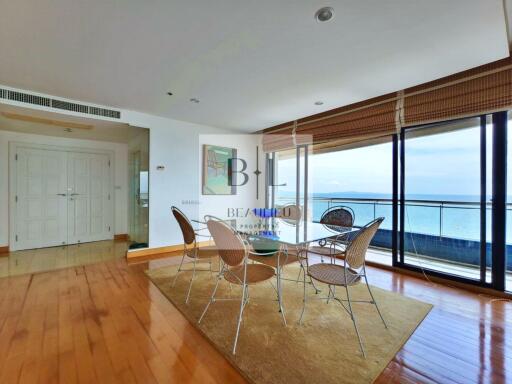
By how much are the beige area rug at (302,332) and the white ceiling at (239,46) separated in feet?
7.79

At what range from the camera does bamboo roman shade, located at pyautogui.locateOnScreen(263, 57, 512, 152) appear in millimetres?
2342

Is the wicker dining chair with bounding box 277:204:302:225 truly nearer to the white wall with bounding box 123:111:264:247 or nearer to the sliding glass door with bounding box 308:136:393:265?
the sliding glass door with bounding box 308:136:393:265

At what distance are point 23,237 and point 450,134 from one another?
7.00 meters

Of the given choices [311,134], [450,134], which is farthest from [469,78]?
[311,134]

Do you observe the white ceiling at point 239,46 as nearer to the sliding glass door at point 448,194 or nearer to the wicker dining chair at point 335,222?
the sliding glass door at point 448,194

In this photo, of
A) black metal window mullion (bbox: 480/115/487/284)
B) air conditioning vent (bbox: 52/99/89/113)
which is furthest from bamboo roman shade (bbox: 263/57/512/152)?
air conditioning vent (bbox: 52/99/89/113)

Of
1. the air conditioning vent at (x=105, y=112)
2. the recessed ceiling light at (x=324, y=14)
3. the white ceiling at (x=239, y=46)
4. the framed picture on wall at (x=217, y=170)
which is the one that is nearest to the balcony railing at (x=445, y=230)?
the white ceiling at (x=239, y=46)

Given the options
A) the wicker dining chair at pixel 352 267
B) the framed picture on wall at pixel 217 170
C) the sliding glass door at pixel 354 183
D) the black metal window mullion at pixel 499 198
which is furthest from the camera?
the framed picture on wall at pixel 217 170

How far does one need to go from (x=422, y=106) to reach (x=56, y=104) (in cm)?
469

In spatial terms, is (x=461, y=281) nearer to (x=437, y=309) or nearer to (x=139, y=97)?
(x=437, y=309)

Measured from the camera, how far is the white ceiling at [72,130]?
10.6 feet

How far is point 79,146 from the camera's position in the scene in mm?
4824

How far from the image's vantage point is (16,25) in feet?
5.85

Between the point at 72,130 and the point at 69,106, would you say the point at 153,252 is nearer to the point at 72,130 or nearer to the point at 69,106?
the point at 69,106
